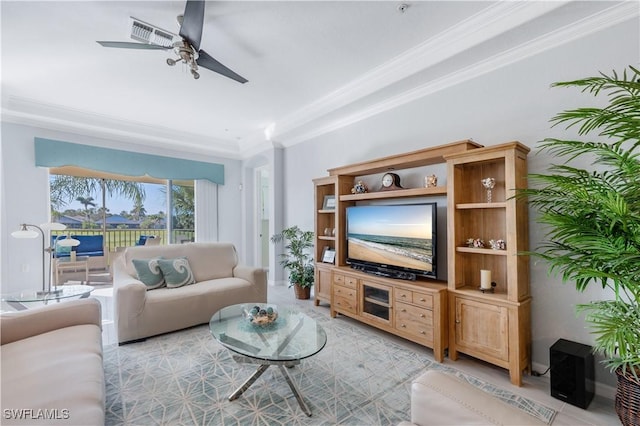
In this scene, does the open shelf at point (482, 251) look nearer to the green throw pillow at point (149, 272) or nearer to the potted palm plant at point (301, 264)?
the potted palm plant at point (301, 264)

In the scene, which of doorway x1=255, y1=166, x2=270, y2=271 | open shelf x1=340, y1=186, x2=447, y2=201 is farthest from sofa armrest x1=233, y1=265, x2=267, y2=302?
doorway x1=255, y1=166, x2=270, y2=271

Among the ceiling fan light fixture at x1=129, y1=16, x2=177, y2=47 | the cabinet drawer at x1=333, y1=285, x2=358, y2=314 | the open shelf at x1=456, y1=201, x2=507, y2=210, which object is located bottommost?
the cabinet drawer at x1=333, y1=285, x2=358, y2=314

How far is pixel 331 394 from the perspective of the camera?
6.63 ft

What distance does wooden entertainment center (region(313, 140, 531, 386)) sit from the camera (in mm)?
2158

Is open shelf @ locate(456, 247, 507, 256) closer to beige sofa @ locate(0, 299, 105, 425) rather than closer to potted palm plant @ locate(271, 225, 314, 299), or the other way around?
potted palm plant @ locate(271, 225, 314, 299)

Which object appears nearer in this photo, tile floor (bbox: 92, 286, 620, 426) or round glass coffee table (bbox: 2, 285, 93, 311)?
tile floor (bbox: 92, 286, 620, 426)

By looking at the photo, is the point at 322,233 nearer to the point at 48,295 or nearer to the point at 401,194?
the point at 401,194

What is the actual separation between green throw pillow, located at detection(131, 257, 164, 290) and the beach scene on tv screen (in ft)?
7.29

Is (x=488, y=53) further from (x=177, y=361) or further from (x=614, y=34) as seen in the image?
(x=177, y=361)

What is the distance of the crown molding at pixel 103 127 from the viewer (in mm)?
3992

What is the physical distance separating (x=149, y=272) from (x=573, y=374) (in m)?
3.81

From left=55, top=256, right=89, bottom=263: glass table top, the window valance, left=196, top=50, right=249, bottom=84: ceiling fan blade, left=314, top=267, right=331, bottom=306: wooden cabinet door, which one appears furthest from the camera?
left=55, top=256, right=89, bottom=263: glass table top

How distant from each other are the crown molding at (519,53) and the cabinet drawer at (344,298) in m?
2.21

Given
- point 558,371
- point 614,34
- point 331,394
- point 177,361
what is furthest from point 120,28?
point 558,371
